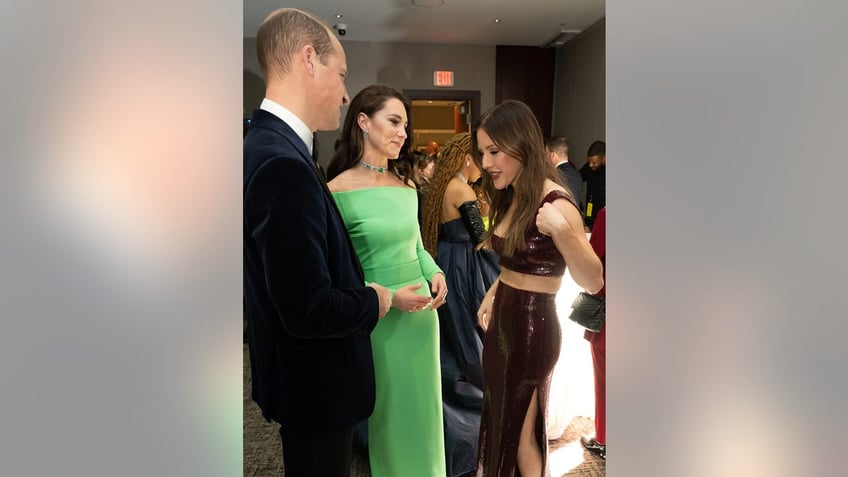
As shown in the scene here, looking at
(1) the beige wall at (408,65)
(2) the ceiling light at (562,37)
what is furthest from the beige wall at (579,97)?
(1) the beige wall at (408,65)

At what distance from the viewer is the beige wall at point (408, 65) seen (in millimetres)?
723

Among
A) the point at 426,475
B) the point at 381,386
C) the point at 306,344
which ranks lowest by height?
the point at 426,475

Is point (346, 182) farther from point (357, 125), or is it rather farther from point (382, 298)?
point (382, 298)

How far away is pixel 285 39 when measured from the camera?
0.50 meters

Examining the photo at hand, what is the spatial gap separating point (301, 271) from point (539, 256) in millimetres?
480

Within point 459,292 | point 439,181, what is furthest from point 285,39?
point 459,292

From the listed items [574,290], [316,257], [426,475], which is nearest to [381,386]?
[426,475]

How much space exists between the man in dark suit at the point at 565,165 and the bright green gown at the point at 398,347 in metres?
0.27

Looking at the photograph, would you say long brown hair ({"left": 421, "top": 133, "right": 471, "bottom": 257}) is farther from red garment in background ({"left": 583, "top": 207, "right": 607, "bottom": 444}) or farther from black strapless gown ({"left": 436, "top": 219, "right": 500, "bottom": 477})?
red garment in background ({"left": 583, "top": 207, "right": 607, "bottom": 444})

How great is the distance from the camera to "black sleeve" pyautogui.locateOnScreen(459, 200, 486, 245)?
130 cm

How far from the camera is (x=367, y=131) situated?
0.77 meters
